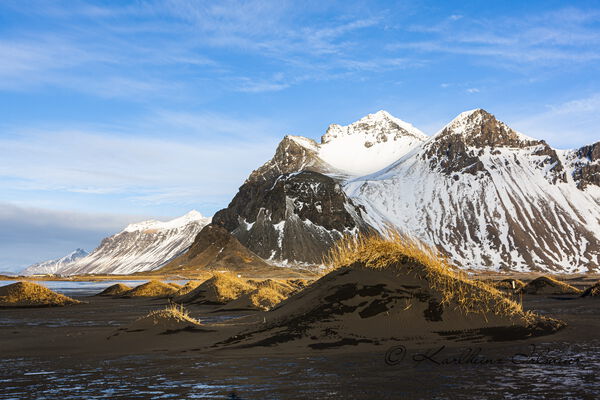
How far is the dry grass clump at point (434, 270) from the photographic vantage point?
2273 cm

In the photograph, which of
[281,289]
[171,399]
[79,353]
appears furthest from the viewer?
[281,289]

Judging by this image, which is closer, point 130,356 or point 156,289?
point 130,356

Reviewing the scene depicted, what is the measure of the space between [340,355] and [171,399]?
7.66 meters

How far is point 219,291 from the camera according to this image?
60.8m

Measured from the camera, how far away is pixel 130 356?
20.4 m

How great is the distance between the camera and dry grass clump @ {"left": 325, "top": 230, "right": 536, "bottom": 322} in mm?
22734

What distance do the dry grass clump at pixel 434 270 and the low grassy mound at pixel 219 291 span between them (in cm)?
3649

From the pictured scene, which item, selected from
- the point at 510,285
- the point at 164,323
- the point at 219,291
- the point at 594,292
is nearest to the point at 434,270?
the point at 164,323

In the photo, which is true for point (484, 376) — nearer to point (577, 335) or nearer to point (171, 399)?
point (171, 399)

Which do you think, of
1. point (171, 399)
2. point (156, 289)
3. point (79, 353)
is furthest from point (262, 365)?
point (156, 289)

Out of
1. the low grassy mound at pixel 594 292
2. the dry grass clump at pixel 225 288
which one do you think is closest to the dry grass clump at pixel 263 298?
the dry grass clump at pixel 225 288

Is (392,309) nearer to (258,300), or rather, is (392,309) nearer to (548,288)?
(258,300)

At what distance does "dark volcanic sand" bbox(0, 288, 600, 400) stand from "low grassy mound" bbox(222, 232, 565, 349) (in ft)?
3.07

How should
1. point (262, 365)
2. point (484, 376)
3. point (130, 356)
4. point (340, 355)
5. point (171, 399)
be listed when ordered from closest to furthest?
1. point (171, 399)
2. point (484, 376)
3. point (262, 365)
4. point (340, 355)
5. point (130, 356)
